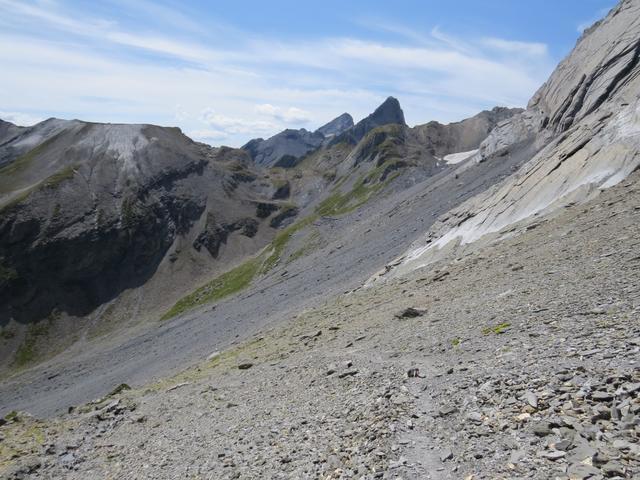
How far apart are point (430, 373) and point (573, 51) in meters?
75.5

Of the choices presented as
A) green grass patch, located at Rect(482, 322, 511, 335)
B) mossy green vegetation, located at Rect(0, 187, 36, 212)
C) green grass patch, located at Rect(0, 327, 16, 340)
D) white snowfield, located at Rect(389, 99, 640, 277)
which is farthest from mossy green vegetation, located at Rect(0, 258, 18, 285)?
green grass patch, located at Rect(482, 322, 511, 335)

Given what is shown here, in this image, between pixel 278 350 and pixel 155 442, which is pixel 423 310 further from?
pixel 155 442

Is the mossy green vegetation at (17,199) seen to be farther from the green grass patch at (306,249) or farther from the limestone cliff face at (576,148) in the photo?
the limestone cliff face at (576,148)

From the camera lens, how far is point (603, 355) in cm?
1201

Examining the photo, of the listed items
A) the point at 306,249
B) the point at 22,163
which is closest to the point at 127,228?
the point at 22,163

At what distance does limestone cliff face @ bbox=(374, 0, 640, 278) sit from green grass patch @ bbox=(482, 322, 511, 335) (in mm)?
17443

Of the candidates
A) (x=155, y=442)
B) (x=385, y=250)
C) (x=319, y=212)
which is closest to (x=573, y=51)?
(x=385, y=250)

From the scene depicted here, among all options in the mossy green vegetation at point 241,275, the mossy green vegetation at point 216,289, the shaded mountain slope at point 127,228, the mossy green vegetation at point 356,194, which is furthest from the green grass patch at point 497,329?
the mossy green vegetation at point 356,194

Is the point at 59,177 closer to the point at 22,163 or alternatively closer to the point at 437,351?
the point at 22,163

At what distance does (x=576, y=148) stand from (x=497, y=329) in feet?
85.5

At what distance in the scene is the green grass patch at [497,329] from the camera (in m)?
17.5

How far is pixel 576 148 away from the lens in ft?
122

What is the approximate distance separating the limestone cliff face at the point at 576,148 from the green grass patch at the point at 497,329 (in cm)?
1744

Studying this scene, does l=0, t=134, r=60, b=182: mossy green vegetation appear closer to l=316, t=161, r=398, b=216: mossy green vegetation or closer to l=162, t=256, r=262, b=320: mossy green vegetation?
l=162, t=256, r=262, b=320: mossy green vegetation
